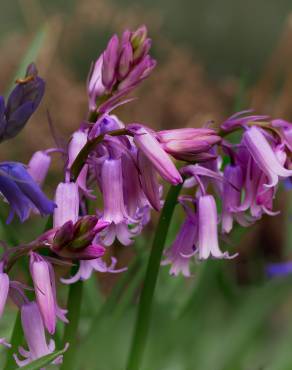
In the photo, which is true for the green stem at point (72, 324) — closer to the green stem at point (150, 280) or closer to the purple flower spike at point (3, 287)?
the green stem at point (150, 280)

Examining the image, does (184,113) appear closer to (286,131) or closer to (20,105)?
(286,131)

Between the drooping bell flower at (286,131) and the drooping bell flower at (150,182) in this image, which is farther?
the drooping bell flower at (286,131)

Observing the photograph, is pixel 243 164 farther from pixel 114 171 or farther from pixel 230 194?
pixel 114 171

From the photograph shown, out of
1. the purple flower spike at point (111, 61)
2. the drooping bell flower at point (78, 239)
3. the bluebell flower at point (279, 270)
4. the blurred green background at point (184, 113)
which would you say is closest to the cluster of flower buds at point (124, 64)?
the purple flower spike at point (111, 61)

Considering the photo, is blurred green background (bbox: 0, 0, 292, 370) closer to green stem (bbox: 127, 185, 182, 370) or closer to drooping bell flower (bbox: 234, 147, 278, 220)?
green stem (bbox: 127, 185, 182, 370)

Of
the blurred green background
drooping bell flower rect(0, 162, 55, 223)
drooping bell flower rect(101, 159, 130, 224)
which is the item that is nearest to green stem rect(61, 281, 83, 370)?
the blurred green background

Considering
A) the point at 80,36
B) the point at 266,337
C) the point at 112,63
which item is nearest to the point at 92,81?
the point at 112,63

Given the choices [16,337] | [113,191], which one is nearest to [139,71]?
[113,191]
